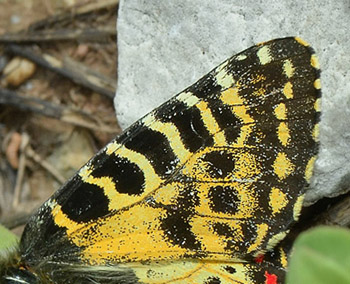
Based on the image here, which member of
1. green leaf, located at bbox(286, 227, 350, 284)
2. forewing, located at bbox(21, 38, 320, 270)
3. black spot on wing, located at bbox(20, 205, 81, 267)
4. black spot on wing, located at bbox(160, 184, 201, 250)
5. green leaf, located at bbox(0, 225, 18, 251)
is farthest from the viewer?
green leaf, located at bbox(0, 225, 18, 251)

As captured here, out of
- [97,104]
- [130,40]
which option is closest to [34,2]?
[97,104]

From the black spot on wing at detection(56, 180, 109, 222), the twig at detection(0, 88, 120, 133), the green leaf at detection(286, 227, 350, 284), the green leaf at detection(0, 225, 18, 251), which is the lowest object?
the green leaf at detection(286, 227, 350, 284)

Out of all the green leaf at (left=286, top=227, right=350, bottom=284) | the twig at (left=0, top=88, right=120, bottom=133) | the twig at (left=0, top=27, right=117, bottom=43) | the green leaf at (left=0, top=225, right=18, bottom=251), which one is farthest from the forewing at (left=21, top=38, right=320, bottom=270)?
the twig at (left=0, top=27, right=117, bottom=43)

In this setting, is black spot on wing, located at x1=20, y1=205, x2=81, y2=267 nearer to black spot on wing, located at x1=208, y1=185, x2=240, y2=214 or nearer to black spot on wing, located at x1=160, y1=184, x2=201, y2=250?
black spot on wing, located at x1=160, y1=184, x2=201, y2=250

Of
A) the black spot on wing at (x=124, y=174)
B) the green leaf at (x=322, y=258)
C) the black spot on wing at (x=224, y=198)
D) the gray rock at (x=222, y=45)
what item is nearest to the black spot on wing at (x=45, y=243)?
the black spot on wing at (x=124, y=174)

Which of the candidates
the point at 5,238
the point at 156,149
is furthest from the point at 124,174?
the point at 5,238

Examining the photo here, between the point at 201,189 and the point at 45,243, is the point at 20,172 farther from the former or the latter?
the point at 201,189

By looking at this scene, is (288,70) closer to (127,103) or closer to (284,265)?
(284,265)
